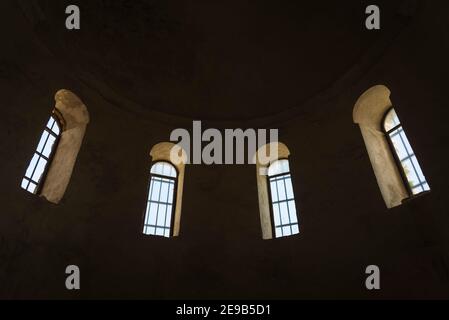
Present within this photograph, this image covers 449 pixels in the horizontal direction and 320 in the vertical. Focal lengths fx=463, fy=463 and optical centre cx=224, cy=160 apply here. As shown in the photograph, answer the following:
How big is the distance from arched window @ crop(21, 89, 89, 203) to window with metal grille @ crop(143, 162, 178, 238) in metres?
1.66

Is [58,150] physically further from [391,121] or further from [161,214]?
[391,121]

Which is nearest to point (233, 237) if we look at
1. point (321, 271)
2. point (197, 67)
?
point (321, 271)

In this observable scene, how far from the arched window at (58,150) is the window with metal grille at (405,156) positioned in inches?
233

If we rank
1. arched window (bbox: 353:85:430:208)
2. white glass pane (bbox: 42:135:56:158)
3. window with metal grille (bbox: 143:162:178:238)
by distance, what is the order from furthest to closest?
window with metal grille (bbox: 143:162:178:238)
white glass pane (bbox: 42:135:56:158)
arched window (bbox: 353:85:430:208)

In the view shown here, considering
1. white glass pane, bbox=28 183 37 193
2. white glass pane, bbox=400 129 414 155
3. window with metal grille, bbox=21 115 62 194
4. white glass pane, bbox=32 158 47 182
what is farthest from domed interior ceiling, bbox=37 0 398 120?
white glass pane, bbox=28 183 37 193

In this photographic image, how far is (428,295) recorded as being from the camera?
673cm

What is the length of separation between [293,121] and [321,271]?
3357 millimetres

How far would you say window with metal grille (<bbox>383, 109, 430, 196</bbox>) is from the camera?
8023mm

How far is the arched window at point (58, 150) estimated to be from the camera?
8.26 meters

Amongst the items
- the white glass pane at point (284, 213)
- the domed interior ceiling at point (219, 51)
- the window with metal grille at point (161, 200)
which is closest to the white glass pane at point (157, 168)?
the window with metal grille at point (161, 200)

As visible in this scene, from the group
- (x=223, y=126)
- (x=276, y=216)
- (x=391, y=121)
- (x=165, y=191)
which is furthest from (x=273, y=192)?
(x=391, y=121)

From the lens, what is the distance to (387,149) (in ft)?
28.7

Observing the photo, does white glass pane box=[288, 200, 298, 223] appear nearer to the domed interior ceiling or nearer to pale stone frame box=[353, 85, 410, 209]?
pale stone frame box=[353, 85, 410, 209]
